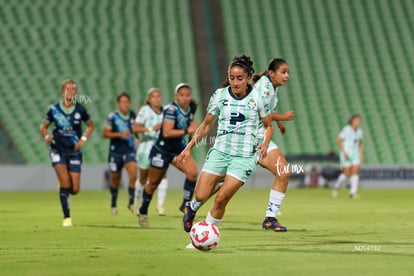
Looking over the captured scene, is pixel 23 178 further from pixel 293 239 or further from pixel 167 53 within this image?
pixel 293 239

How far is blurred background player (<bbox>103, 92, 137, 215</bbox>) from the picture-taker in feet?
62.5

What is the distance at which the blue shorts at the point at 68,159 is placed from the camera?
15.6 m

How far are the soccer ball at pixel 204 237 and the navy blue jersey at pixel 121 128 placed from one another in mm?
8910

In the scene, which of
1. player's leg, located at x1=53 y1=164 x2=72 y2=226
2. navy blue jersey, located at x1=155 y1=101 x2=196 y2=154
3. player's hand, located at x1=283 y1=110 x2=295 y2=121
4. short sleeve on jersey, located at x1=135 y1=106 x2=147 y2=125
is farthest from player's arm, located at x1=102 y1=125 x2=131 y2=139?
player's hand, located at x1=283 y1=110 x2=295 y2=121

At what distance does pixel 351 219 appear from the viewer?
16.7 m

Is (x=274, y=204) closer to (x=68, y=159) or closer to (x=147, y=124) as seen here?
(x=68, y=159)

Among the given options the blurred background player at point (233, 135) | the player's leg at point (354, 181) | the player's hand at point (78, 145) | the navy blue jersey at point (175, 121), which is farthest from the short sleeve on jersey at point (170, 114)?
the player's leg at point (354, 181)

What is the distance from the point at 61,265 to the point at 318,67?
32120 millimetres

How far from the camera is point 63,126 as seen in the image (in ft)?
51.4

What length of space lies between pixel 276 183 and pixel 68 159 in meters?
3.57

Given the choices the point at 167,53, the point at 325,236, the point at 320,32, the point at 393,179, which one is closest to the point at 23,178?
the point at 167,53

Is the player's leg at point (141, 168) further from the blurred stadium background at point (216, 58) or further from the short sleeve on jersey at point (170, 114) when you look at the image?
the blurred stadium background at point (216, 58)

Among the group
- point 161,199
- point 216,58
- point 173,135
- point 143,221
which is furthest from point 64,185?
point 216,58

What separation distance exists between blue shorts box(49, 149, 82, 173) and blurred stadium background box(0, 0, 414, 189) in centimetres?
1785
